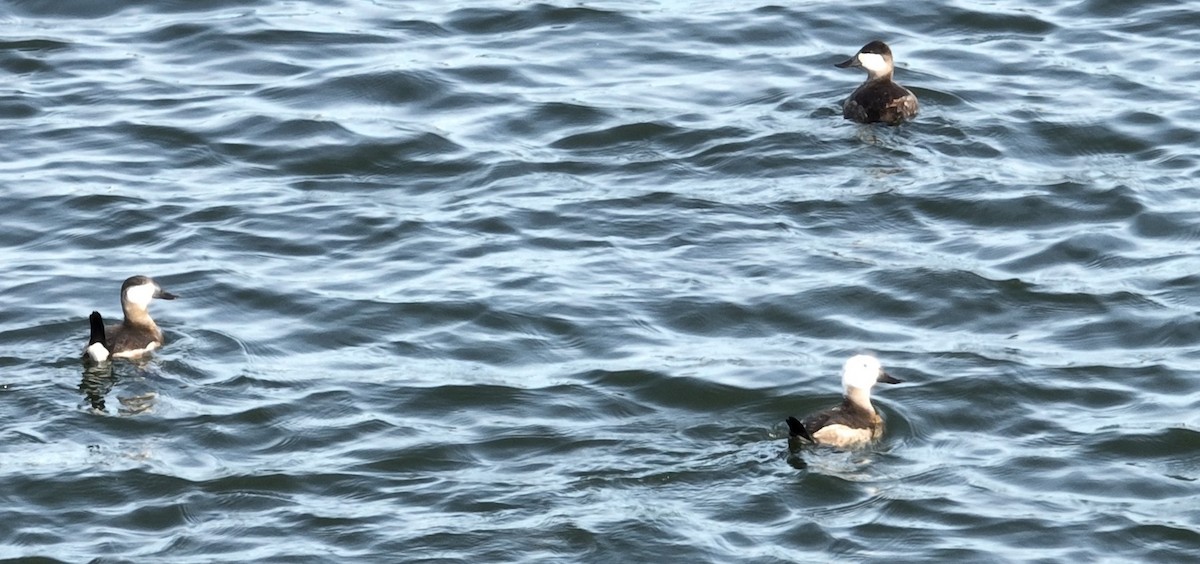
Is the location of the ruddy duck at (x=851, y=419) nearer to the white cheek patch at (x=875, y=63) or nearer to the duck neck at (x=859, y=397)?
the duck neck at (x=859, y=397)

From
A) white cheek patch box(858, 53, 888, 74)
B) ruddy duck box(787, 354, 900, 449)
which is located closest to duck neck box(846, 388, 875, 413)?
ruddy duck box(787, 354, 900, 449)

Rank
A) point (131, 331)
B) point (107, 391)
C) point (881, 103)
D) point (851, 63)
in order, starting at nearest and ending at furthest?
point (107, 391) < point (131, 331) < point (881, 103) < point (851, 63)

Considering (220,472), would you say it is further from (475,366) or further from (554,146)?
(554,146)

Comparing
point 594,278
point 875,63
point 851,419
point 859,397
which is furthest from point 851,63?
point 851,419

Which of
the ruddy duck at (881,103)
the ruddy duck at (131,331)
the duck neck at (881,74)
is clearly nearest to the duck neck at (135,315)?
the ruddy duck at (131,331)

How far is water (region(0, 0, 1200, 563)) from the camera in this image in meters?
10.9

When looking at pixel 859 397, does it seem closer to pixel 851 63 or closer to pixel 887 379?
pixel 887 379

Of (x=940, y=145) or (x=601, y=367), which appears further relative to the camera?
(x=940, y=145)

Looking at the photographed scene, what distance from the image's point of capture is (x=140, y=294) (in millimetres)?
13133

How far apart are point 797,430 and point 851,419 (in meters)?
0.48

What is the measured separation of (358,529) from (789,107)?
7.98 m

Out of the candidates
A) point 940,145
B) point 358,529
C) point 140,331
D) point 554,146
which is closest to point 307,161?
point 554,146

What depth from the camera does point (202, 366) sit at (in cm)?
1284

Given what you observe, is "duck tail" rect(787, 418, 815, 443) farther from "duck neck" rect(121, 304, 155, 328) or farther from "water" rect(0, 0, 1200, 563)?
"duck neck" rect(121, 304, 155, 328)
